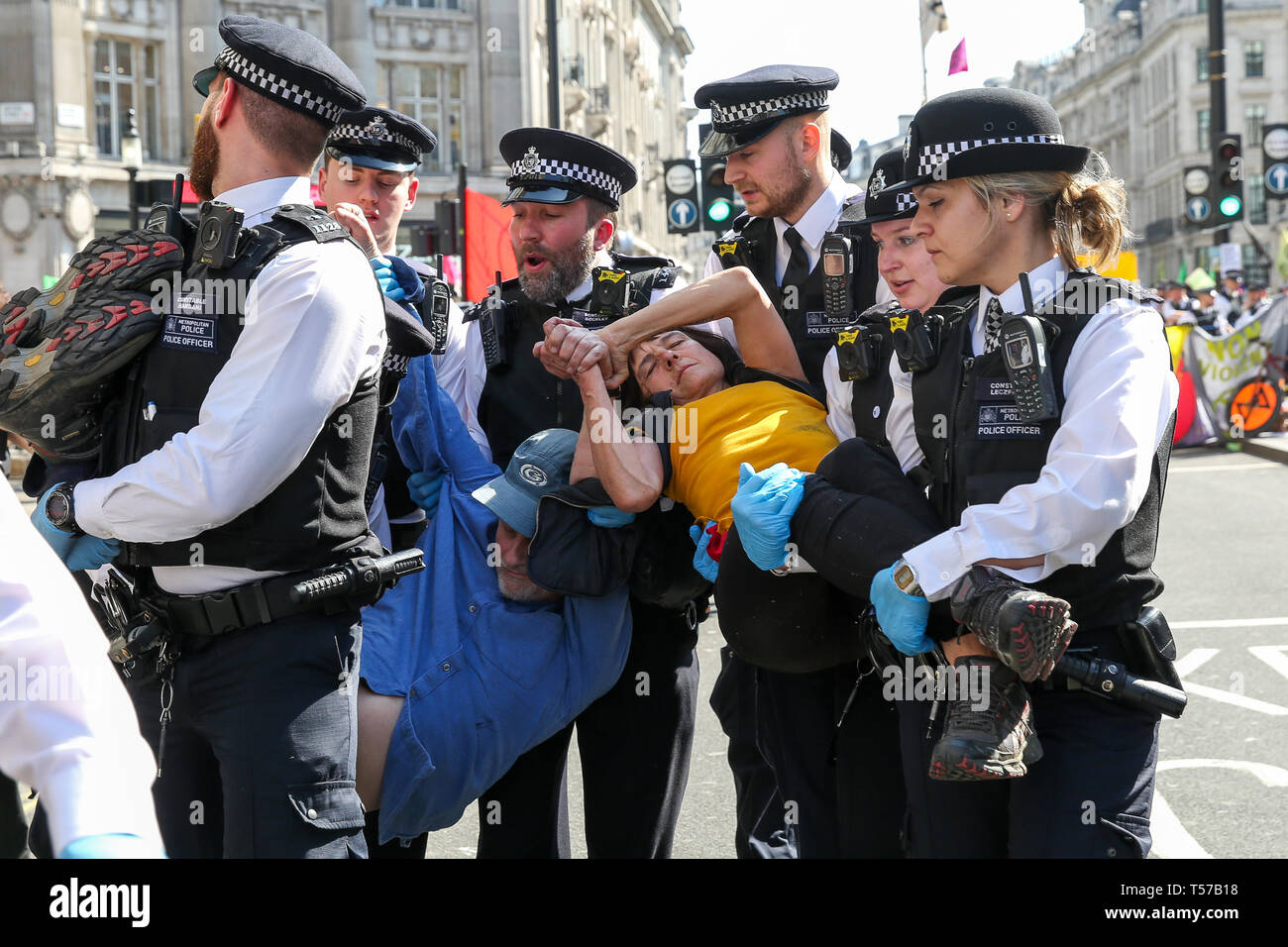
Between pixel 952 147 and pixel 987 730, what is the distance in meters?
1.21

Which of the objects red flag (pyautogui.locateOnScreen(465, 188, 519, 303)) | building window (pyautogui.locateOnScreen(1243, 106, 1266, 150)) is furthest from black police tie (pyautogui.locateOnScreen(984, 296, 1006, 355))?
building window (pyautogui.locateOnScreen(1243, 106, 1266, 150))

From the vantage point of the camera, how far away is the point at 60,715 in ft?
4.98

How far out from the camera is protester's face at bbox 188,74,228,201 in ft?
10.2

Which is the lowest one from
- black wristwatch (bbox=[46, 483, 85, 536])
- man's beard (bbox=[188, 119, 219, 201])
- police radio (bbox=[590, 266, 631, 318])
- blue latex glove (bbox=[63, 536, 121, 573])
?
blue latex glove (bbox=[63, 536, 121, 573])

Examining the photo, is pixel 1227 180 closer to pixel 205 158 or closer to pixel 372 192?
pixel 372 192

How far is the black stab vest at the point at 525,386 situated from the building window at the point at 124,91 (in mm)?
32230

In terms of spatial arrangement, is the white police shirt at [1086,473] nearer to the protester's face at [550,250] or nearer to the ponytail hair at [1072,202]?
the ponytail hair at [1072,202]

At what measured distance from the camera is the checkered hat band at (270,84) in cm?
303

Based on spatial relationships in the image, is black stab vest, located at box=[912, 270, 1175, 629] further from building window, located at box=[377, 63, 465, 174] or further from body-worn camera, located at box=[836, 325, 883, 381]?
building window, located at box=[377, 63, 465, 174]

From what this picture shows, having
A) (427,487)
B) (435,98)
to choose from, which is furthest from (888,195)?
(435,98)

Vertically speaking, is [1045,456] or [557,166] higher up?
[557,166]

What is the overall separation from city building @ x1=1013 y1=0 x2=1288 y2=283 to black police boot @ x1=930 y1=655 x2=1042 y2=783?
7060 centimetres

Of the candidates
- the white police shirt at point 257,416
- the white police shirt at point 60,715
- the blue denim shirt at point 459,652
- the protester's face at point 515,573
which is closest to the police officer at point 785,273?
the blue denim shirt at point 459,652
